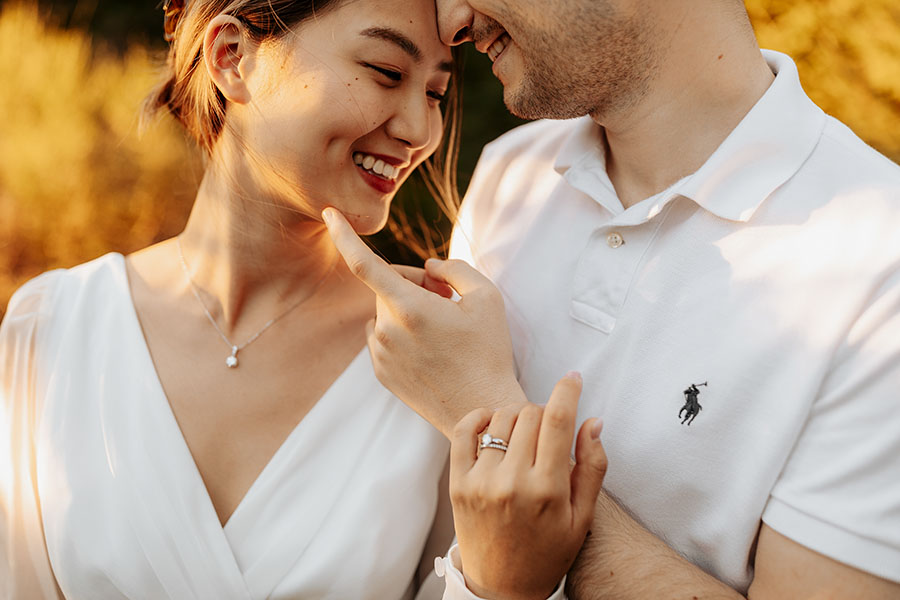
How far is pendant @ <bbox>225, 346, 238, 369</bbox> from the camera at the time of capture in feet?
6.81

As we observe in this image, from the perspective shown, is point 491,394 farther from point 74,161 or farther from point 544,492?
point 74,161

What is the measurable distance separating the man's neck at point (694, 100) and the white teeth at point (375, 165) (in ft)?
1.96

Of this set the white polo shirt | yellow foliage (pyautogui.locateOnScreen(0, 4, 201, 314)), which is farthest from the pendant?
yellow foliage (pyautogui.locateOnScreen(0, 4, 201, 314))

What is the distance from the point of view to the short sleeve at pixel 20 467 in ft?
6.23

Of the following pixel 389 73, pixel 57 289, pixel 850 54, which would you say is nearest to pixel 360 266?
pixel 389 73

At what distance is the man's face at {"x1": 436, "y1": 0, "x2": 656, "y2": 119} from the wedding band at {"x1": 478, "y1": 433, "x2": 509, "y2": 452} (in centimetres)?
86

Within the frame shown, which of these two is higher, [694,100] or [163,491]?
[694,100]

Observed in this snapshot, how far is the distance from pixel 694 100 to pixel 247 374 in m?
1.30

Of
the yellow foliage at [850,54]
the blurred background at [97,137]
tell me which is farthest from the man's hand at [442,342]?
the yellow foliage at [850,54]

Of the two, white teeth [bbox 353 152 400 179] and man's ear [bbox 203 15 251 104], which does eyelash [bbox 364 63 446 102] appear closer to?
white teeth [bbox 353 152 400 179]

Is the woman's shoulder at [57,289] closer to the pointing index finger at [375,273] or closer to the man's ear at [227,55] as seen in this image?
the man's ear at [227,55]

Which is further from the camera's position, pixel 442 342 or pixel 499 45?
pixel 499 45

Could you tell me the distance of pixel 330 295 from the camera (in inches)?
86.7

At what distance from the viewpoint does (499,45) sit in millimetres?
1986
